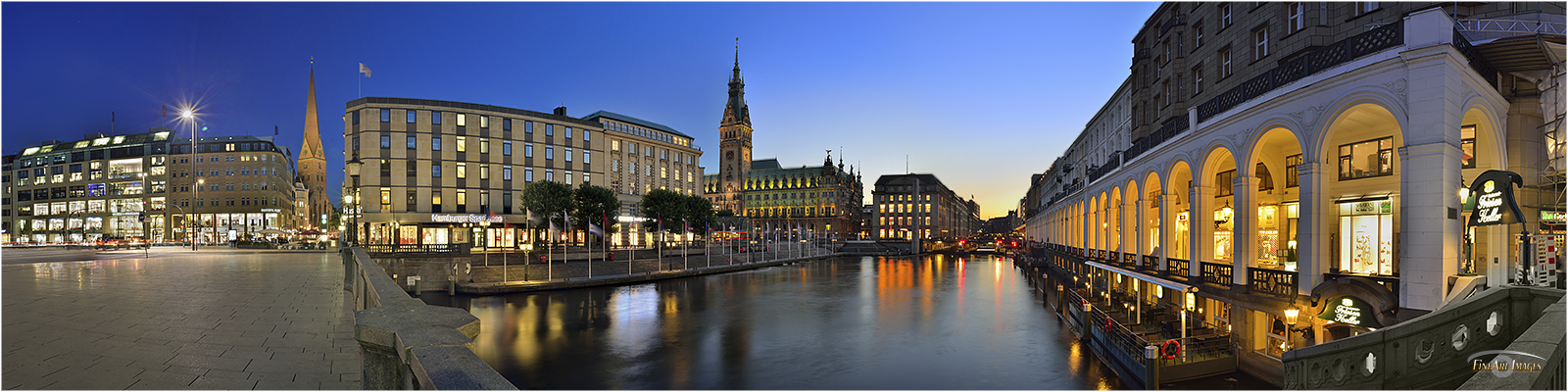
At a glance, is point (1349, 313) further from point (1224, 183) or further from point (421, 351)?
point (421, 351)

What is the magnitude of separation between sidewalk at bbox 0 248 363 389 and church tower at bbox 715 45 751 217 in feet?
546

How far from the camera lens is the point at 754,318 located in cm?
3922

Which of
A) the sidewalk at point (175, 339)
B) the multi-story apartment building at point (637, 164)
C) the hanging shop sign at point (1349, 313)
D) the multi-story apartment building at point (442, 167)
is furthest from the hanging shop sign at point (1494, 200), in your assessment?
the multi-story apartment building at point (637, 164)

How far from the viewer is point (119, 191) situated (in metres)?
121

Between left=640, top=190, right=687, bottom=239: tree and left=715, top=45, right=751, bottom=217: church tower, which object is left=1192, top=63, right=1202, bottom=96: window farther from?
left=715, top=45, right=751, bottom=217: church tower

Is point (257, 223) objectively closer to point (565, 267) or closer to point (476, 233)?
point (476, 233)

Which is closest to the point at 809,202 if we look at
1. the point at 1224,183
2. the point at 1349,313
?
the point at 1224,183

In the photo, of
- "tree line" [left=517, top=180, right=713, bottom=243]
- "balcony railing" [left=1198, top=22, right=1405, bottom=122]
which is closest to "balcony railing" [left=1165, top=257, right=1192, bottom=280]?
"balcony railing" [left=1198, top=22, right=1405, bottom=122]

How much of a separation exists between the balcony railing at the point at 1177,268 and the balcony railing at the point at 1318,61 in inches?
253

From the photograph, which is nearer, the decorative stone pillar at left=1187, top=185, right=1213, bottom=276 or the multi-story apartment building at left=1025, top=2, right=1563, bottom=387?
the multi-story apartment building at left=1025, top=2, right=1563, bottom=387

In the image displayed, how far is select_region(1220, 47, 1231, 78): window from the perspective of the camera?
93.0ft

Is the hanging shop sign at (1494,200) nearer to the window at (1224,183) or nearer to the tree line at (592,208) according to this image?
the window at (1224,183)

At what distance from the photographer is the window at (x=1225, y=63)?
28359mm

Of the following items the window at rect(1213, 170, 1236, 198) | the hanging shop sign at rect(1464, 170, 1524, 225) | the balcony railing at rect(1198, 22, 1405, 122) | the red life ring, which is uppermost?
the balcony railing at rect(1198, 22, 1405, 122)
